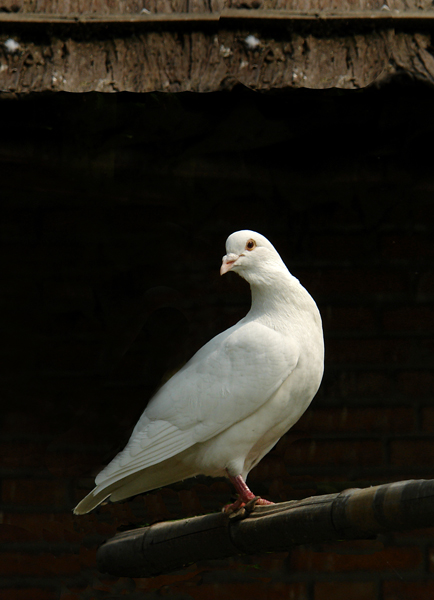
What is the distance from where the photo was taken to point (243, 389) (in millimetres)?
1617

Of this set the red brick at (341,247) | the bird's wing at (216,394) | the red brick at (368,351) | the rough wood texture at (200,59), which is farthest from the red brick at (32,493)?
the rough wood texture at (200,59)

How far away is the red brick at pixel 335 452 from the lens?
2119 millimetres

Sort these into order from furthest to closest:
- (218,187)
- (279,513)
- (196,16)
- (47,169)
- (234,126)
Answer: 1. (218,187)
2. (47,169)
3. (234,126)
4. (196,16)
5. (279,513)

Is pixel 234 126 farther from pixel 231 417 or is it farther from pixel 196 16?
pixel 231 417

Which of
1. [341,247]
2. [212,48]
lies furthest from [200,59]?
[341,247]

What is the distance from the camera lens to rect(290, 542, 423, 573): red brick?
6.79 feet

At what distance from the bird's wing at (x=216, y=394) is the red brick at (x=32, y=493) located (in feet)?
1.57

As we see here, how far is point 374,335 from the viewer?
2152 millimetres

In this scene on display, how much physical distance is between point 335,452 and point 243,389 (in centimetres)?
65

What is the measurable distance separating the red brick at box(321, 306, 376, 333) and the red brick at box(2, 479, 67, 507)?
0.97 metres

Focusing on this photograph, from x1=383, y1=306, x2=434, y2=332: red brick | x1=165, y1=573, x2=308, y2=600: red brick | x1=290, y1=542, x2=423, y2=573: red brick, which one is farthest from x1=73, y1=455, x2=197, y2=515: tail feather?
x1=383, y1=306, x2=434, y2=332: red brick

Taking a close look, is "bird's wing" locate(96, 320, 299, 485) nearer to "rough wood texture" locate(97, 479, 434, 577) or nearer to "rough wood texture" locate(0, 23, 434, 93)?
"rough wood texture" locate(97, 479, 434, 577)

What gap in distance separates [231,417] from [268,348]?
0.60 ft

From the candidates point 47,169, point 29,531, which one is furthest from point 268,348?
point 29,531
